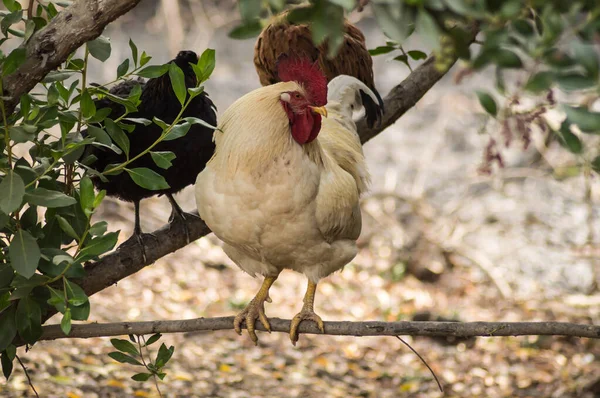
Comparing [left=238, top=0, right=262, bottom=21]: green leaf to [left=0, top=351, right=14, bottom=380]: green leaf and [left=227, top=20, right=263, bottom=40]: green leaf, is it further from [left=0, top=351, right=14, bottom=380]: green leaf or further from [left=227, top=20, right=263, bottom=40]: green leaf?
[left=0, top=351, right=14, bottom=380]: green leaf

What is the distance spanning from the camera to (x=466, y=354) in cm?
519

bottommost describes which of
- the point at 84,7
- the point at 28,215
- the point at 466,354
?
the point at 466,354

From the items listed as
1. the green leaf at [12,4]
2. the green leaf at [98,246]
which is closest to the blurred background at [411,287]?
the green leaf at [98,246]

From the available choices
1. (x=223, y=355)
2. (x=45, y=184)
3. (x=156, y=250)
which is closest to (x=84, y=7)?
(x=45, y=184)

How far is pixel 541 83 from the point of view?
4.00 ft

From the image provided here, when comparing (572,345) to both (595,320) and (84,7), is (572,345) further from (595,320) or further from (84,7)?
(84,7)

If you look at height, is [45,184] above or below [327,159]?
above

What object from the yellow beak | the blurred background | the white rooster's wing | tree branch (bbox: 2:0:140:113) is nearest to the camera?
tree branch (bbox: 2:0:140:113)

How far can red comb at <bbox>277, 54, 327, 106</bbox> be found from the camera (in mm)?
2533

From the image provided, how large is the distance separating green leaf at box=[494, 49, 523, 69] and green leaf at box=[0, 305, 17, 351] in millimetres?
1738

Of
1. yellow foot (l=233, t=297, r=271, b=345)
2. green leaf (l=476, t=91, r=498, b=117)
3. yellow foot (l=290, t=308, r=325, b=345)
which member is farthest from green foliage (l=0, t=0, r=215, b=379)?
green leaf (l=476, t=91, r=498, b=117)

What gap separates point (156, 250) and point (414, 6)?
6.96 feet

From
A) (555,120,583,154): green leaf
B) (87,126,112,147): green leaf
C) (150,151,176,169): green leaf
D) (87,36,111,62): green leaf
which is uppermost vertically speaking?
(87,36,111,62): green leaf

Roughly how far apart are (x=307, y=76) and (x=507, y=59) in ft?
4.53
